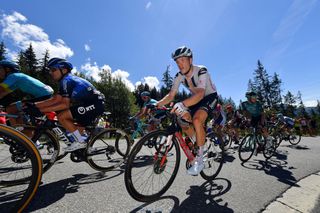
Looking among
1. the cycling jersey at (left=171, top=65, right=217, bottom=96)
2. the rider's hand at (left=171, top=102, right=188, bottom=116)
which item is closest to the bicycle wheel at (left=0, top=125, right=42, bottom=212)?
the rider's hand at (left=171, top=102, right=188, bottom=116)

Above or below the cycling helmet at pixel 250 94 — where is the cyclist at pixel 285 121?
below

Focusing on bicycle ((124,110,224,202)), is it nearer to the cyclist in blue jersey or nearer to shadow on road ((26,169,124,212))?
shadow on road ((26,169,124,212))

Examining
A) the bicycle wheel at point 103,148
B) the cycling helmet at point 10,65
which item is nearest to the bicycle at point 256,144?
the bicycle wheel at point 103,148

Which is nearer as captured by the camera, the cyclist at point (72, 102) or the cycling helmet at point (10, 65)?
the cyclist at point (72, 102)

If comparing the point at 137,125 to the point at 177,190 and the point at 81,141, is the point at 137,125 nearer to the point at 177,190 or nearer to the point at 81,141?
the point at 81,141

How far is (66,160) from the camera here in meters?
4.82

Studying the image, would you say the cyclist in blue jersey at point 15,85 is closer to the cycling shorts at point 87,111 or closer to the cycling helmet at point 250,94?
the cycling shorts at point 87,111

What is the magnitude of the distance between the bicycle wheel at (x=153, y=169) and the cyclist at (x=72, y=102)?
1465 mm

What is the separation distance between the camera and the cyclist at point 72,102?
11.8ft

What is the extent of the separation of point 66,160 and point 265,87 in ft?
242

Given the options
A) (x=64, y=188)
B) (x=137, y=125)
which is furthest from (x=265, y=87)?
(x=64, y=188)

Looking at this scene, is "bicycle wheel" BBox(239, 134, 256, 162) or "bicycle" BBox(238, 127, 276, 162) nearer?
"bicycle wheel" BBox(239, 134, 256, 162)

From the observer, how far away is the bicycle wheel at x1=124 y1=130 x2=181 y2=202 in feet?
8.43

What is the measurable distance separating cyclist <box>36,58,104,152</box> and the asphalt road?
0.73 m
